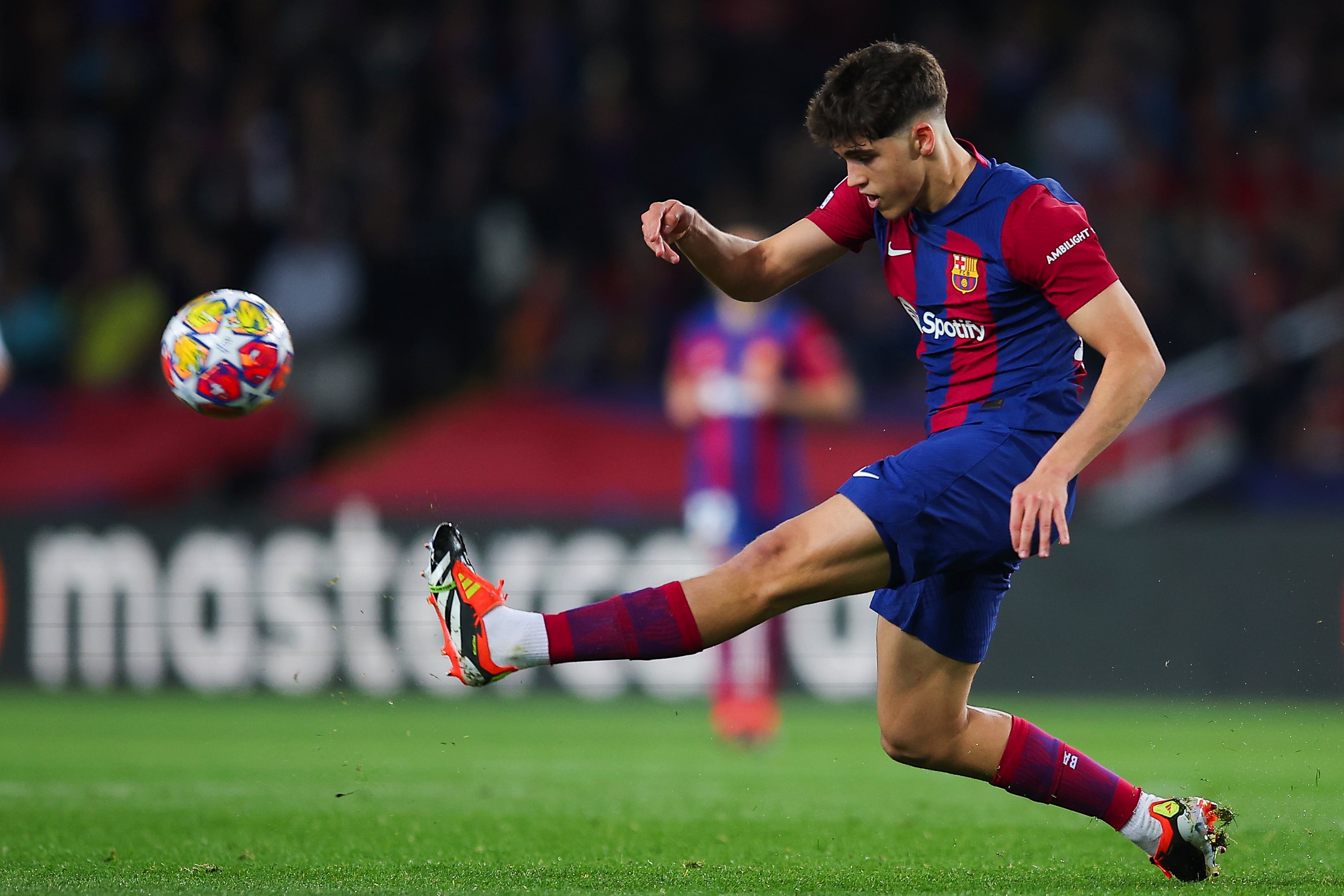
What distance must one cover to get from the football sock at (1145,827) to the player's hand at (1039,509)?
100cm

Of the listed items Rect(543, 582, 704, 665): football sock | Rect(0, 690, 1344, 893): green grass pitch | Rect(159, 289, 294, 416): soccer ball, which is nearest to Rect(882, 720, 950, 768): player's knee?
Rect(0, 690, 1344, 893): green grass pitch

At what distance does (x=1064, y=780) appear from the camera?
438 centimetres

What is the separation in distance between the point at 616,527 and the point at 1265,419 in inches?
170

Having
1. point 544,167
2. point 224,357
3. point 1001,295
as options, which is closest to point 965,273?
point 1001,295

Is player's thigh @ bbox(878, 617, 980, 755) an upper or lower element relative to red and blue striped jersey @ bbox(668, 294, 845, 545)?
lower

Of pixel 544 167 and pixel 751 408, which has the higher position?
pixel 544 167

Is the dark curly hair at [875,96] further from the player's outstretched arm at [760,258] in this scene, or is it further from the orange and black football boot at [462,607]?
the orange and black football boot at [462,607]

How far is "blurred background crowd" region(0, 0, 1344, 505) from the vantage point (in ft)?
37.6

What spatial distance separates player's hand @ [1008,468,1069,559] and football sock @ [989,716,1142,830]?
822 millimetres

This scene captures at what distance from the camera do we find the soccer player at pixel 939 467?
389 cm

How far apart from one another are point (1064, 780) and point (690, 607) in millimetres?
1206

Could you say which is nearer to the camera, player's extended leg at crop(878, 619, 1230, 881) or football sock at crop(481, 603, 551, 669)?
football sock at crop(481, 603, 551, 669)

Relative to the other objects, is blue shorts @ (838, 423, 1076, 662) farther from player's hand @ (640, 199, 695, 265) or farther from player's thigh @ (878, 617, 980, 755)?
player's hand @ (640, 199, 695, 265)

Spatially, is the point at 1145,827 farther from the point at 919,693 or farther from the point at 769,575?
the point at 769,575
